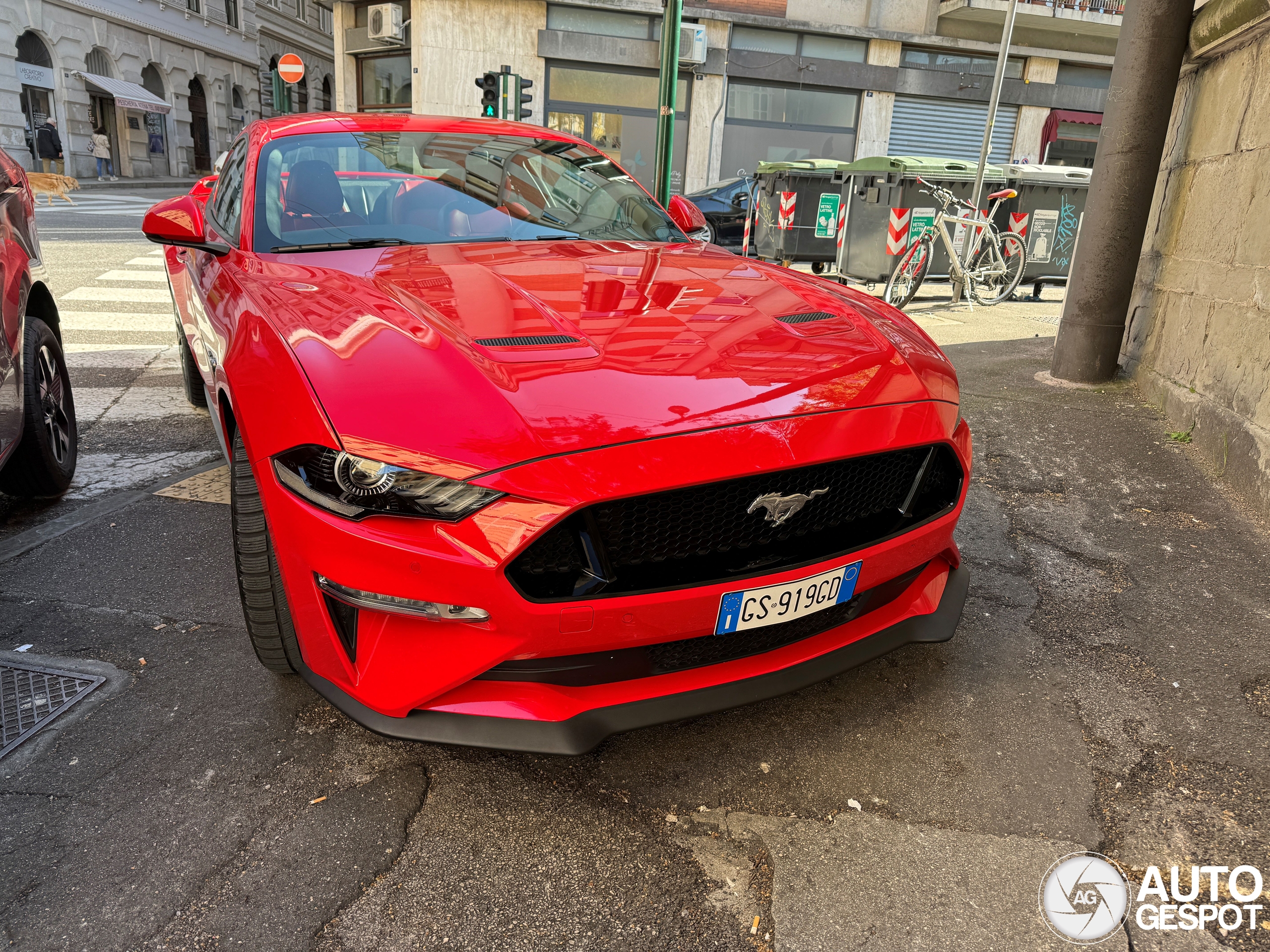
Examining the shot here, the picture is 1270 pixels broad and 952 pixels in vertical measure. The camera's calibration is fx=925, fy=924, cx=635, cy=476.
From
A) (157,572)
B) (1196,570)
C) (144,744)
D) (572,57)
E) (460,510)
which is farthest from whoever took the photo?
(572,57)

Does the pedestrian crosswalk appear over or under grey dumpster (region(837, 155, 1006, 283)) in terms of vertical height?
under

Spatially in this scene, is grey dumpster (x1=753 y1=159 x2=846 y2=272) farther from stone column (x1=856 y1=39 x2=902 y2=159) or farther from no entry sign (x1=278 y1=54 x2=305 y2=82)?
no entry sign (x1=278 y1=54 x2=305 y2=82)

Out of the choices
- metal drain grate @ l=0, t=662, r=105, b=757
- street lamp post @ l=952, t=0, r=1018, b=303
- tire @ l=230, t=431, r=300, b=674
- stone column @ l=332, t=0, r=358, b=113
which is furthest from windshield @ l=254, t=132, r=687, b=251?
stone column @ l=332, t=0, r=358, b=113

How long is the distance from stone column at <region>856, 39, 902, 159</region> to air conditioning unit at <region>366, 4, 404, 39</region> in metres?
11.5

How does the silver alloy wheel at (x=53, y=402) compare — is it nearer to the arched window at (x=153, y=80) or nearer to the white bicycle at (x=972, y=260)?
the white bicycle at (x=972, y=260)

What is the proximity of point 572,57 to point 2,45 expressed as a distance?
57.4 feet

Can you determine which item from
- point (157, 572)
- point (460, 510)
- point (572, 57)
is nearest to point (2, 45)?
point (572, 57)

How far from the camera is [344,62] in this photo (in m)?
25.0

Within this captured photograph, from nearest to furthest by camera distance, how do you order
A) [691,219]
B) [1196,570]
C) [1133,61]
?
[1196,570], [691,219], [1133,61]

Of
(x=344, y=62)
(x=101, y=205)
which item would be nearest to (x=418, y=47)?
(x=344, y=62)

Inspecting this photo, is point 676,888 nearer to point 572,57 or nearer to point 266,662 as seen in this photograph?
point 266,662

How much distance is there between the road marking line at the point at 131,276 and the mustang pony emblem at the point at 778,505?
992cm

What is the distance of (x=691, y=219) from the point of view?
3.88 metres

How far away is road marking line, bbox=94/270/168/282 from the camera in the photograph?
33.2ft
